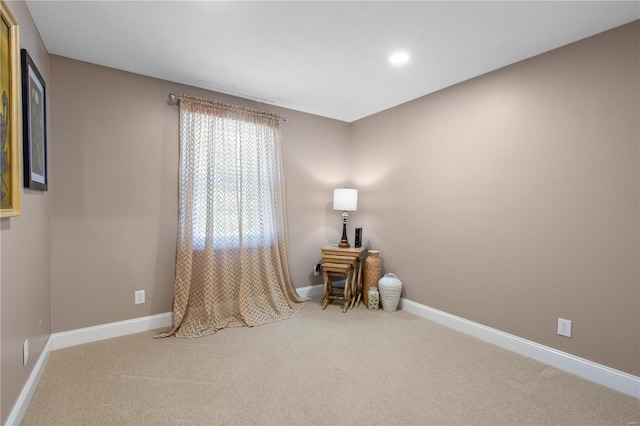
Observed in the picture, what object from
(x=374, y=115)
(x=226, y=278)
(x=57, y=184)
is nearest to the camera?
(x=57, y=184)

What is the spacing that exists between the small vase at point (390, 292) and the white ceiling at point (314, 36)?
1966mm

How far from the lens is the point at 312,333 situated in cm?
271

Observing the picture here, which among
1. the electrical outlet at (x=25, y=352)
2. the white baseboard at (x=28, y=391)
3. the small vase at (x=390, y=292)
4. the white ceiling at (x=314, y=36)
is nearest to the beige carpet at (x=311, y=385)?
the white baseboard at (x=28, y=391)

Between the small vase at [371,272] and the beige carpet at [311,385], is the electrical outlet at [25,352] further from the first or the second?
the small vase at [371,272]

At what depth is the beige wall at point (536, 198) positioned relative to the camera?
192cm

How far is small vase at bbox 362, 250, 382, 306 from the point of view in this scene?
339cm

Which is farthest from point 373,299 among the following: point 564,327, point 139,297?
point 139,297

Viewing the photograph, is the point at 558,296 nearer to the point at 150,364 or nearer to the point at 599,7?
the point at 599,7

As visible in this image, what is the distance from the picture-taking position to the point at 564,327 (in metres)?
2.15

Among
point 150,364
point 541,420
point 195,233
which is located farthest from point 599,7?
point 150,364

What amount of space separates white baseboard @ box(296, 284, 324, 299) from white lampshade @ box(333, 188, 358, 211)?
104 centimetres

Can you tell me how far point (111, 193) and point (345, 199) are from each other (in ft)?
7.51

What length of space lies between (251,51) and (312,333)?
7.70ft

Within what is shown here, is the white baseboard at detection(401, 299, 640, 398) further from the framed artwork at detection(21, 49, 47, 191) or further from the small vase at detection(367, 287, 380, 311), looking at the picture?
the framed artwork at detection(21, 49, 47, 191)
